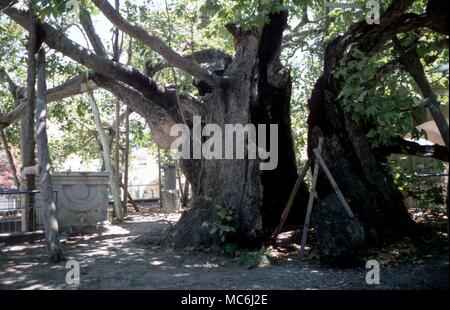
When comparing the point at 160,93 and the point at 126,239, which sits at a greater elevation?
the point at 160,93

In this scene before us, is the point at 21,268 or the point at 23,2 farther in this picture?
the point at 23,2

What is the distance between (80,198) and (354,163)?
7626mm

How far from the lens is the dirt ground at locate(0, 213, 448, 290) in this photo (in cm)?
634

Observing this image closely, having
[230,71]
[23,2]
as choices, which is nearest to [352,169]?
[230,71]

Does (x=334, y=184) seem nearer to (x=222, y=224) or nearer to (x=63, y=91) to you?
(x=222, y=224)

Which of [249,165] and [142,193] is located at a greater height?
[249,165]

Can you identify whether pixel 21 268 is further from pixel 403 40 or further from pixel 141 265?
pixel 403 40

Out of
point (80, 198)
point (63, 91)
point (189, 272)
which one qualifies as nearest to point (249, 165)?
point (189, 272)

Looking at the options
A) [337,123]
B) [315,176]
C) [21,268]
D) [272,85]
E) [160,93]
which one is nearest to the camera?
[21,268]

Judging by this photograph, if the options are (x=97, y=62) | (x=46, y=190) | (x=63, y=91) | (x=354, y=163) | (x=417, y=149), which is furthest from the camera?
(x=63, y=91)

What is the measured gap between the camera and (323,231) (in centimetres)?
770

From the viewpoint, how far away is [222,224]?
354 inches

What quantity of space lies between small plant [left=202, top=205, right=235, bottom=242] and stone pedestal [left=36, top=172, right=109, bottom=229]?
4774 millimetres

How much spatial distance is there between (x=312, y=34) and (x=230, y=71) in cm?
593
